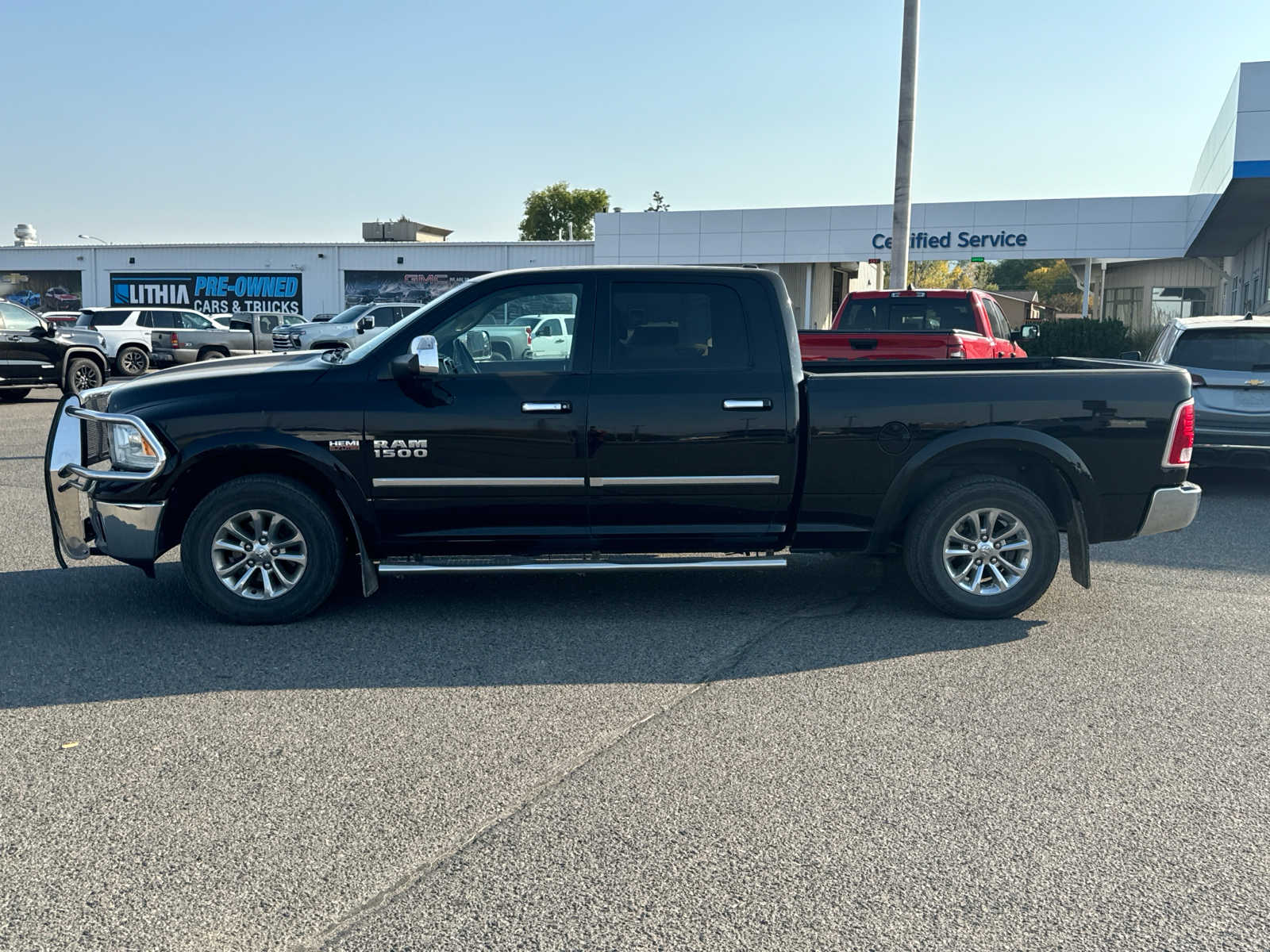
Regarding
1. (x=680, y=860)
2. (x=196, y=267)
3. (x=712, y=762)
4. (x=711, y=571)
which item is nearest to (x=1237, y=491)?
(x=711, y=571)

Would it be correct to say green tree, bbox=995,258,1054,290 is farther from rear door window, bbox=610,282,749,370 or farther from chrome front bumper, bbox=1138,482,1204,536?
rear door window, bbox=610,282,749,370

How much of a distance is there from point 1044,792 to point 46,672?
4.40 metres

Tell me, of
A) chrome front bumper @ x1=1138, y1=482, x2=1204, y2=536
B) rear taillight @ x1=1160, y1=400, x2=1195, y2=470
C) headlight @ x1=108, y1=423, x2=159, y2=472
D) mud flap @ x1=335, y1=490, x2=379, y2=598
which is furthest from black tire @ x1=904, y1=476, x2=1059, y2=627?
headlight @ x1=108, y1=423, x2=159, y2=472

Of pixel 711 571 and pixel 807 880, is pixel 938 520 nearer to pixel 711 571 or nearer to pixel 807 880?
pixel 711 571

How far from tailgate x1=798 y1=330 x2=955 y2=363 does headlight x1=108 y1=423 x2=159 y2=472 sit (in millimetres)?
5793

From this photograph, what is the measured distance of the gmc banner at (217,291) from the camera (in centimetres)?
Answer: 5259

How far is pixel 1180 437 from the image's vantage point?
6.43 meters

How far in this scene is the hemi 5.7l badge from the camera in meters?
6.14

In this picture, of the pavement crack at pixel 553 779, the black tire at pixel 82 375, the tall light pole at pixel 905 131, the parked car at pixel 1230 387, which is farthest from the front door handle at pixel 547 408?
the black tire at pixel 82 375

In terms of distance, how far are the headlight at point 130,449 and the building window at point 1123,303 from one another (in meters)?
48.1

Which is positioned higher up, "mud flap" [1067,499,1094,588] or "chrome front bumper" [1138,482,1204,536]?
"chrome front bumper" [1138,482,1204,536]

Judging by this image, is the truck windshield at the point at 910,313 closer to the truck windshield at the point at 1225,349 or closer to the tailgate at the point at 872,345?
the tailgate at the point at 872,345

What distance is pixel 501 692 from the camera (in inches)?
204

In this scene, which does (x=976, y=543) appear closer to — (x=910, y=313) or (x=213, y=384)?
(x=213, y=384)
